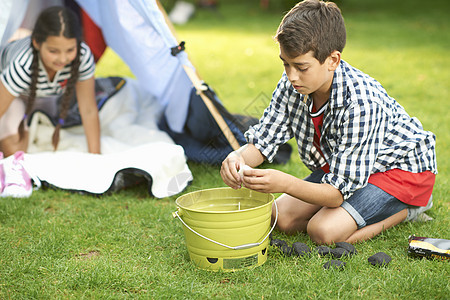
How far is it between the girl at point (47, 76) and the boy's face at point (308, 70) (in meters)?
1.56

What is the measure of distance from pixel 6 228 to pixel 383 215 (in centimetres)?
163

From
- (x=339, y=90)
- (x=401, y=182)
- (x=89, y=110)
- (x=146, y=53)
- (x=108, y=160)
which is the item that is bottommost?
(x=108, y=160)

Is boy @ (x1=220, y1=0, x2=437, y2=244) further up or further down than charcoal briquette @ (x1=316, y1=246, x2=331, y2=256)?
further up

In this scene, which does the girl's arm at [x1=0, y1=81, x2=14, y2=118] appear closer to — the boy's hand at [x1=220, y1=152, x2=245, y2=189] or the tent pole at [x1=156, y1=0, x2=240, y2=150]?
the tent pole at [x1=156, y1=0, x2=240, y2=150]

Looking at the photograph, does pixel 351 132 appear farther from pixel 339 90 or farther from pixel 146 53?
pixel 146 53

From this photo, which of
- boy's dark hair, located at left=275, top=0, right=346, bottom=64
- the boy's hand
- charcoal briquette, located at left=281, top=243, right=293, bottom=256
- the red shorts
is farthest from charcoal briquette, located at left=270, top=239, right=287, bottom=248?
boy's dark hair, located at left=275, top=0, right=346, bottom=64

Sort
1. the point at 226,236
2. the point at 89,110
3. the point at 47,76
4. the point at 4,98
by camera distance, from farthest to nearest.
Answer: the point at 89,110
the point at 47,76
the point at 4,98
the point at 226,236

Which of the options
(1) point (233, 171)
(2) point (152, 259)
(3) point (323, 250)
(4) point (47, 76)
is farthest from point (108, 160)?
(3) point (323, 250)

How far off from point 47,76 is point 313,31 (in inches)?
74.2

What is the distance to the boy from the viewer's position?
183 centimetres

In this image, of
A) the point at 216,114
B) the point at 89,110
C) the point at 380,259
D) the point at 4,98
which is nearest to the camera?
the point at 380,259

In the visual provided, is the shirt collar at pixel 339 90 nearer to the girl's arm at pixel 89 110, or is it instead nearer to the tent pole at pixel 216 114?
the tent pole at pixel 216 114

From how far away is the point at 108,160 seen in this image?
110 inches

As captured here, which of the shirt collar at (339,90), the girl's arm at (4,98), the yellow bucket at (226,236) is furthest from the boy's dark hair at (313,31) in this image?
the girl's arm at (4,98)
